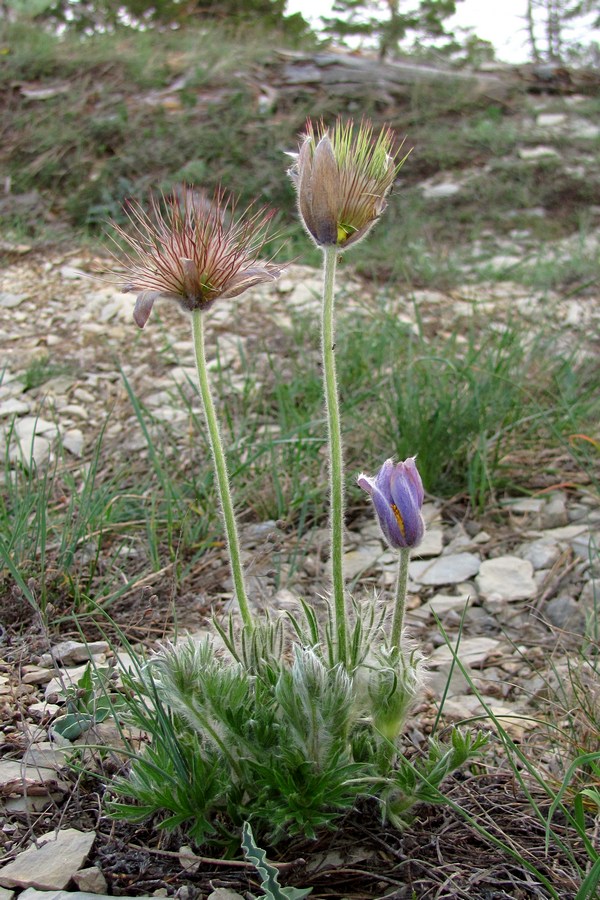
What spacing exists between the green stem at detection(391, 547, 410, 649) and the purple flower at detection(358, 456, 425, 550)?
0.08 feet

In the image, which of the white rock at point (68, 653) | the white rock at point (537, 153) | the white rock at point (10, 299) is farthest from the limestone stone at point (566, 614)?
the white rock at point (537, 153)

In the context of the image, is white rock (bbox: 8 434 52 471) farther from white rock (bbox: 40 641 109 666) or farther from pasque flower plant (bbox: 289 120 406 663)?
pasque flower plant (bbox: 289 120 406 663)

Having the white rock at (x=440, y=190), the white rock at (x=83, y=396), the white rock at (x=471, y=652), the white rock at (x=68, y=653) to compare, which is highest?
the white rock at (x=440, y=190)

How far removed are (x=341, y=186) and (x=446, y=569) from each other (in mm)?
1525

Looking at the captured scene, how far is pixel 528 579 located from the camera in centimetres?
253

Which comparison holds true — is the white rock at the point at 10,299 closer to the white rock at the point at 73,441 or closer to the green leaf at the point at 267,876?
the white rock at the point at 73,441

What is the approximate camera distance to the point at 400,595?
4.91 ft

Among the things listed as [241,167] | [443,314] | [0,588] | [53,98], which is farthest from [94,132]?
[0,588]

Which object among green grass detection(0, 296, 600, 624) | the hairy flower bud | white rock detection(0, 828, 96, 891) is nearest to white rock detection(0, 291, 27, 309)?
green grass detection(0, 296, 600, 624)

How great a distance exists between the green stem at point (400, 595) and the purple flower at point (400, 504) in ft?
0.08

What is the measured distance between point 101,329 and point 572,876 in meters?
3.50

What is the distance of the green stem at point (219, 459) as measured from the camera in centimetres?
147

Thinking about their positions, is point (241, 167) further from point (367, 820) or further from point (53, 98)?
point (367, 820)

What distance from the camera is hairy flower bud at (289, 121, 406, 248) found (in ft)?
4.54
